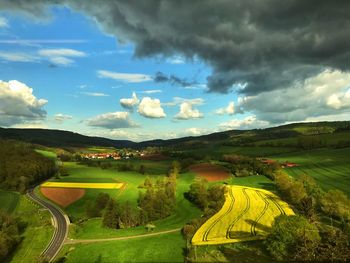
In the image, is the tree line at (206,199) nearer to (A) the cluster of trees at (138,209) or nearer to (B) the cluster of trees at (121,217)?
(A) the cluster of trees at (138,209)

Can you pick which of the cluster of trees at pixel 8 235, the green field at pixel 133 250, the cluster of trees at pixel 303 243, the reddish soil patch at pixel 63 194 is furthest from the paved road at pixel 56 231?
the cluster of trees at pixel 303 243

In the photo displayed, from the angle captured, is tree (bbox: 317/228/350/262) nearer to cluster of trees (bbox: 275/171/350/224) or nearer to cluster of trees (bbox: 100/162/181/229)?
cluster of trees (bbox: 275/171/350/224)

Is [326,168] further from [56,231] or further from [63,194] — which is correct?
[56,231]

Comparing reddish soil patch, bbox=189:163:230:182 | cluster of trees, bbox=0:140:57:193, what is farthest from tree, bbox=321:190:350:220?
cluster of trees, bbox=0:140:57:193

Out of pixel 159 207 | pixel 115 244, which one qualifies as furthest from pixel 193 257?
pixel 159 207

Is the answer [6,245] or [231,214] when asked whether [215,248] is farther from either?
[6,245]

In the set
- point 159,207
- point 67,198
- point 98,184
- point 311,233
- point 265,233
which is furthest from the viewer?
point 98,184

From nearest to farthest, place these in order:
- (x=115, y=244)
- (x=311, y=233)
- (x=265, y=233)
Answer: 1. (x=311, y=233)
2. (x=265, y=233)
3. (x=115, y=244)
